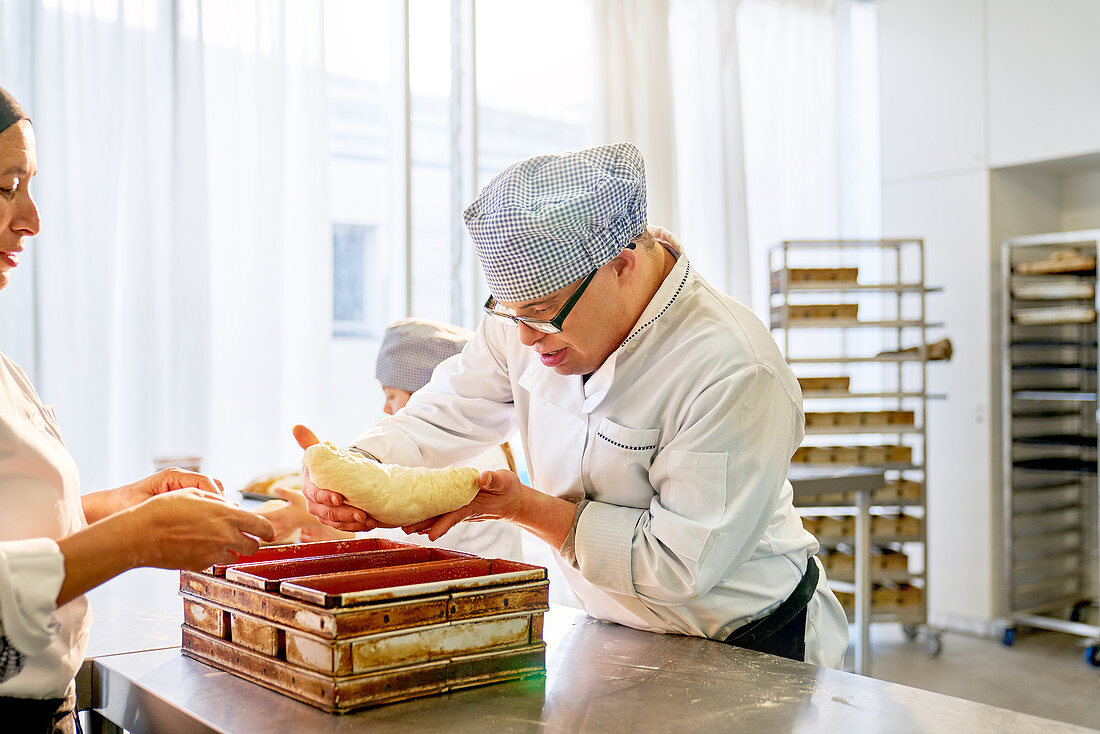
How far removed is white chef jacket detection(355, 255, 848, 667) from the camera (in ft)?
4.72

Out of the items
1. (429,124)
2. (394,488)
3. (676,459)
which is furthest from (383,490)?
(429,124)

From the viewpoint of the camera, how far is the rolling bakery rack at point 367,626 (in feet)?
3.66

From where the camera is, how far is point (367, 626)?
1117 mm

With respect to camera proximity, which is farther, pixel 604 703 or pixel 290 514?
pixel 290 514

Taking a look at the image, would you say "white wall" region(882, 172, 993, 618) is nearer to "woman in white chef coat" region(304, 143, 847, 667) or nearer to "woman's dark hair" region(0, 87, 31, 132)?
"woman in white chef coat" region(304, 143, 847, 667)

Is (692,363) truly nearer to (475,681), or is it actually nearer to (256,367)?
(475,681)

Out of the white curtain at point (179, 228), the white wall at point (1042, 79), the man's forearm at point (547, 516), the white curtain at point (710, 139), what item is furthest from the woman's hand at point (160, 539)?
the white wall at point (1042, 79)

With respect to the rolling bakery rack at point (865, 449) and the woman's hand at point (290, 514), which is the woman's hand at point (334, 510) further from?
the rolling bakery rack at point (865, 449)

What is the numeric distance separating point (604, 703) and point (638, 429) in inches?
19.8

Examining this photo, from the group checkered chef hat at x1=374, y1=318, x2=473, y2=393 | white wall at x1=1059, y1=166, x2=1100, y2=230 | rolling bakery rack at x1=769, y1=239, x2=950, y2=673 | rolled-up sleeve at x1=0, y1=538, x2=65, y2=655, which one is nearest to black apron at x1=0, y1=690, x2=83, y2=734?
rolled-up sleeve at x1=0, y1=538, x2=65, y2=655

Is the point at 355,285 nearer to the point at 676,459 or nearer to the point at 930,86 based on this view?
the point at 676,459

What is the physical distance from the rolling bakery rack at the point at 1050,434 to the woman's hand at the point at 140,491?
4.23 m

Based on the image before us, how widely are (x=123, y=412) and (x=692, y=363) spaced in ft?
8.29

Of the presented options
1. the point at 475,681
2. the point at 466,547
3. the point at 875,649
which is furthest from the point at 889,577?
the point at 475,681
